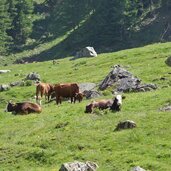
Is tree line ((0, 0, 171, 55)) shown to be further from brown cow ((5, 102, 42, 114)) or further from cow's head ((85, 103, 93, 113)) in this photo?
cow's head ((85, 103, 93, 113))

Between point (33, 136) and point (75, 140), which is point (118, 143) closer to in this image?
point (75, 140)

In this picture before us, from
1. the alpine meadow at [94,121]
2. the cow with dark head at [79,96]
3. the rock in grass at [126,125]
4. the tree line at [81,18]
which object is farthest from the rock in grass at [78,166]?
the tree line at [81,18]

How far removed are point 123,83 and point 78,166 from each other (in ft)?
59.3

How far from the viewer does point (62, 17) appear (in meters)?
121

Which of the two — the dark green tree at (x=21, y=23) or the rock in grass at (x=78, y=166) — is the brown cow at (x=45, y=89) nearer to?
the rock in grass at (x=78, y=166)

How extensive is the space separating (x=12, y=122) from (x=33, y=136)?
Result: 484 cm

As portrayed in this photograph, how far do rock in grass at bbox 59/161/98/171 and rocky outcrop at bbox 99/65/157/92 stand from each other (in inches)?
619

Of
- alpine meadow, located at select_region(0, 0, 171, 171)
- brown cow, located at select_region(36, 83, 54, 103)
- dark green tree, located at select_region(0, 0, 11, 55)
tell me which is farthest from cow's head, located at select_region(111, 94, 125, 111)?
dark green tree, located at select_region(0, 0, 11, 55)

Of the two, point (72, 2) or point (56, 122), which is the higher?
point (72, 2)

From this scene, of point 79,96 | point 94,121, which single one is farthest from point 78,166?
point 79,96

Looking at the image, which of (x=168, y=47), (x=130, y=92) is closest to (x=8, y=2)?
(x=168, y=47)

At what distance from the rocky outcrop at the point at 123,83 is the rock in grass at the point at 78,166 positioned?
51.6 feet

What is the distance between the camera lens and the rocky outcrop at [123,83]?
36.0 meters

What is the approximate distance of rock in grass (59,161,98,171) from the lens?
19.8 metres
